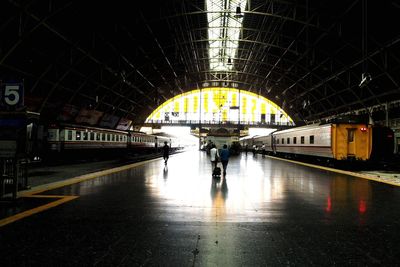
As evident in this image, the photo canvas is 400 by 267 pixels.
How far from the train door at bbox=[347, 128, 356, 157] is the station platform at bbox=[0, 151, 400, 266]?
33.9ft

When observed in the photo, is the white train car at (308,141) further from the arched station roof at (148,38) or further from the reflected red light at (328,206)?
the reflected red light at (328,206)

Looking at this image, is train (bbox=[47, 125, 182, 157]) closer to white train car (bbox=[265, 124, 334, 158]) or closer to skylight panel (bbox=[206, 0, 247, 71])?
skylight panel (bbox=[206, 0, 247, 71])

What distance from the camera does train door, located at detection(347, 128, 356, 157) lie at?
18.4 metres

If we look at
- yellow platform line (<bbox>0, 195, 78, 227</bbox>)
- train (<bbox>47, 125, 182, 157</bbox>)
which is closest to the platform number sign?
yellow platform line (<bbox>0, 195, 78, 227</bbox>)

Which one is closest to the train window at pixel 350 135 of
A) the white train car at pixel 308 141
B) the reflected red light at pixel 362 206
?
the white train car at pixel 308 141

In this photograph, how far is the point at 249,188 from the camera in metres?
9.91

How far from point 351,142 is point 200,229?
54.5 feet

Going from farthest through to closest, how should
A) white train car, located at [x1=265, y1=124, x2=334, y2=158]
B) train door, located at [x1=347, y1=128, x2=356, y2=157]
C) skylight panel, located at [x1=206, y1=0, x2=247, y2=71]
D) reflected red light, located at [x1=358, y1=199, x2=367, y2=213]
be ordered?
1. skylight panel, located at [x1=206, y1=0, x2=247, y2=71]
2. white train car, located at [x1=265, y1=124, x2=334, y2=158]
3. train door, located at [x1=347, y1=128, x2=356, y2=157]
4. reflected red light, located at [x1=358, y1=199, x2=367, y2=213]

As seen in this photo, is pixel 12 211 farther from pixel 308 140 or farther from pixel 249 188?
pixel 308 140

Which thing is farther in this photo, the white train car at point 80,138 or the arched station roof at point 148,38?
the arched station roof at point 148,38

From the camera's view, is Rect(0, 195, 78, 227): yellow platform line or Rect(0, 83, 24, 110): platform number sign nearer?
Rect(0, 195, 78, 227): yellow platform line

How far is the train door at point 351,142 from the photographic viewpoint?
18422 mm

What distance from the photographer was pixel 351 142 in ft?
60.8

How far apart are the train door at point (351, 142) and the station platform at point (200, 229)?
10321 millimetres
